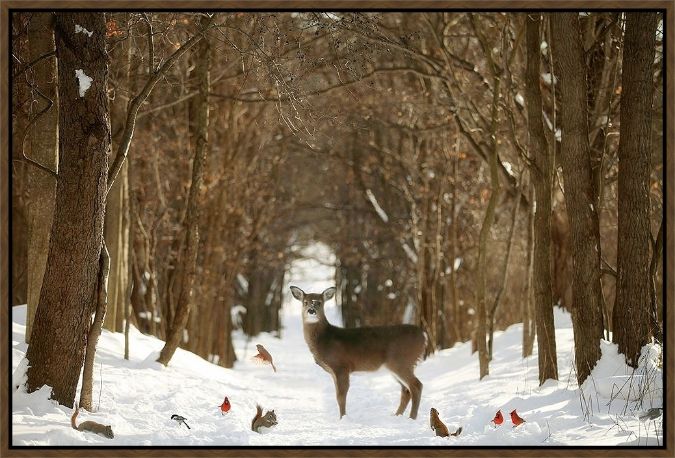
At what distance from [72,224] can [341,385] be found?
416cm

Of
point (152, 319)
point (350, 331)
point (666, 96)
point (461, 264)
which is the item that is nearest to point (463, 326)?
point (461, 264)

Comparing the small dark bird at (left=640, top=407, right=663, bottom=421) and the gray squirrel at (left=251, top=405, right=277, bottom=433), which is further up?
the small dark bird at (left=640, top=407, right=663, bottom=421)

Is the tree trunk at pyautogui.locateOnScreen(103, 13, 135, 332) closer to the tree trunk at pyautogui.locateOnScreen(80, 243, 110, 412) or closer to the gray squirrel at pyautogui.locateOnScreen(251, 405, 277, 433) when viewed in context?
the tree trunk at pyautogui.locateOnScreen(80, 243, 110, 412)

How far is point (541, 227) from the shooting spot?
1213 centimetres

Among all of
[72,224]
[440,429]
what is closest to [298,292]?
[440,429]

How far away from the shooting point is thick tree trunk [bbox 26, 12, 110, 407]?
28.1ft

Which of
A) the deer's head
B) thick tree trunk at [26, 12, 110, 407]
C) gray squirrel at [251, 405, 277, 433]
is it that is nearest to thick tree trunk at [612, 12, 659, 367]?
the deer's head

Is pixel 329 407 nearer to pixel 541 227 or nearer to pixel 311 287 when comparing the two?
pixel 311 287

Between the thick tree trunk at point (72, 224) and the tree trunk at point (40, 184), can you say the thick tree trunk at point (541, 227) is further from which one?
the tree trunk at point (40, 184)

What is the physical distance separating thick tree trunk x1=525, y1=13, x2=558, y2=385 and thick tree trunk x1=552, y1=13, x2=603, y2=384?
3.98 feet

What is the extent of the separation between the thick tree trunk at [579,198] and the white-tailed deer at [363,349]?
81.2 inches

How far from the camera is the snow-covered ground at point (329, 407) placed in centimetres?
825

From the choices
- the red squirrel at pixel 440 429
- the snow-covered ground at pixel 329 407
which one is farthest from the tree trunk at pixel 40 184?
the red squirrel at pixel 440 429

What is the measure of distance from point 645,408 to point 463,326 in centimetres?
1976
